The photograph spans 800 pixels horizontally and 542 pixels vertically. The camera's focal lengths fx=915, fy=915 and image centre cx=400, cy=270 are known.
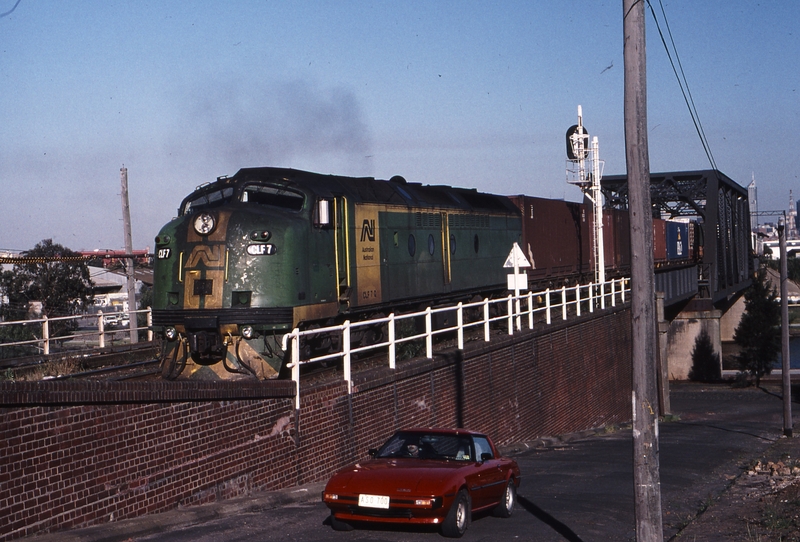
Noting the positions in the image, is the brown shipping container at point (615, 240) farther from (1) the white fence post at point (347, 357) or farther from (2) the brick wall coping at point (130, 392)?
(2) the brick wall coping at point (130, 392)

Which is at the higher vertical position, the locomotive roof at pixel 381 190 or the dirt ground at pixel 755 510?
the locomotive roof at pixel 381 190

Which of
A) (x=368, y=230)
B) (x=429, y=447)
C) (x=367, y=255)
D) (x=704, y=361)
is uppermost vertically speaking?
(x=368, y=230)

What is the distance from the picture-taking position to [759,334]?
230 ft

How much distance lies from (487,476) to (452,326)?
505 inches

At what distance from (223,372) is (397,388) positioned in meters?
3.15

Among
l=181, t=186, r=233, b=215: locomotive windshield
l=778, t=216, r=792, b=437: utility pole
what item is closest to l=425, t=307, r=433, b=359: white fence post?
l=181, t=186, r=233, b=215: locomotive windshield

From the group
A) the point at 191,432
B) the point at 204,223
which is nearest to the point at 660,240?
the point at 204,223

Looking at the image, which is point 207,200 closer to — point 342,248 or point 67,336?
point 342,248

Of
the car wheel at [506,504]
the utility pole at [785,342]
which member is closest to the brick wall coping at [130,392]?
the car wheel at [506,504]

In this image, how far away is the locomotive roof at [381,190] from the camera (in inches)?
639

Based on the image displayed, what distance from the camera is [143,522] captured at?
961cm

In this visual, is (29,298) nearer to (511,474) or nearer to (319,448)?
(319,448)

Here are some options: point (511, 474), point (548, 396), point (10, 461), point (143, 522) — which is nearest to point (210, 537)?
point (143, 522)

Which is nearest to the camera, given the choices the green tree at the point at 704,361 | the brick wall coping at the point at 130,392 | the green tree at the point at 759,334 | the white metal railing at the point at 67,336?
the brick wall coping at the point at 130,392
